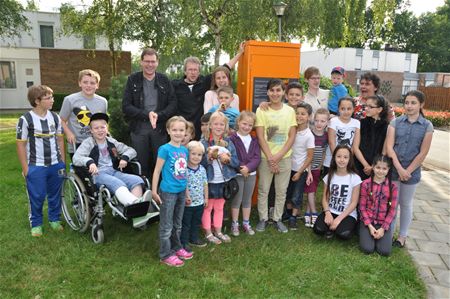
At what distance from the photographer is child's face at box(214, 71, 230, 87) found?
4.57 m

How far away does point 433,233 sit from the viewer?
4918 mm

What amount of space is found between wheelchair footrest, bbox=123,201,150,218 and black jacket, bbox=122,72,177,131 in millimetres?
1221

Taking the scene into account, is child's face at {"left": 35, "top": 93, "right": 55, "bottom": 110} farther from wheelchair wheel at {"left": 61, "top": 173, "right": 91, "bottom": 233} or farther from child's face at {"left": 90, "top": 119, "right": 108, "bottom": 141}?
wheelchair wheel at {"left": 61, "top": 173, "right": 91, "bottom": 233}

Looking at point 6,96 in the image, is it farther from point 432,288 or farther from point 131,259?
point 432,288

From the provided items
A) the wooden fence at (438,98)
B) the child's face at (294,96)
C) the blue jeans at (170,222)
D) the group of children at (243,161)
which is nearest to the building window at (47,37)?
the group of children at (243,161)

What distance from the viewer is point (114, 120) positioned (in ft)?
23.1

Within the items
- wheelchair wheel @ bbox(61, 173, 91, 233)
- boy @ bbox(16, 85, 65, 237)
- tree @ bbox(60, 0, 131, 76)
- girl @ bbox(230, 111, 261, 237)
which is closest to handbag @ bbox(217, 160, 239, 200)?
girl @ bbox(230, 111, 261, 237)

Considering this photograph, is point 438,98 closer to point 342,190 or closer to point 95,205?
point 342,190

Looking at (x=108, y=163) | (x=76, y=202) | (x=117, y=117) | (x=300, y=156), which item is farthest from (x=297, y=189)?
(x=117, y=117)

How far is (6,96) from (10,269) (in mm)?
22097

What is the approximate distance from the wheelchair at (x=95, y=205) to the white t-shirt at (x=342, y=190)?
210 centimetres

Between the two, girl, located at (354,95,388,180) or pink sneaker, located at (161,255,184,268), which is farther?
girl, located at (354,95,388,180)

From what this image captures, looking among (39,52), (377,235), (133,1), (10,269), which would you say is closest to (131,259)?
(10,269)

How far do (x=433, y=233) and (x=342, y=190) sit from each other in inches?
64.4
